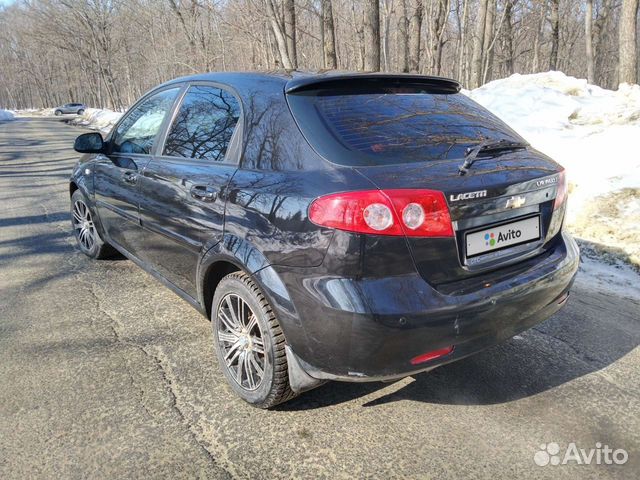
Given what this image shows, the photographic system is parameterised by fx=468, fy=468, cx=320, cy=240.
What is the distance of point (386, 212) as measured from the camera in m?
1.95

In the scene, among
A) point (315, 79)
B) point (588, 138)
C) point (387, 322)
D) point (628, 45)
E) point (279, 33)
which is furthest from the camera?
point (279, 33)

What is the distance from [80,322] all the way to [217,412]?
5.32 feet

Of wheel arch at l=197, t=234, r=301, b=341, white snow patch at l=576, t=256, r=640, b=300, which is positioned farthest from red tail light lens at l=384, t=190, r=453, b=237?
white snow patch at l=576, t=256, r=640, b=300

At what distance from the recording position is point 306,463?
7.00 feet

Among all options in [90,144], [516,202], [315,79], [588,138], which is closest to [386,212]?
[516,202]

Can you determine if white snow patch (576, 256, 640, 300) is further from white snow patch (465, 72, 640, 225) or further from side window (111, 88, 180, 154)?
side window (111, 88, 180, 154)

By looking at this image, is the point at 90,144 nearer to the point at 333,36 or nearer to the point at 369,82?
the point at 369,82

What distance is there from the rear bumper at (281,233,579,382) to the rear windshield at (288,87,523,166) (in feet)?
1.90

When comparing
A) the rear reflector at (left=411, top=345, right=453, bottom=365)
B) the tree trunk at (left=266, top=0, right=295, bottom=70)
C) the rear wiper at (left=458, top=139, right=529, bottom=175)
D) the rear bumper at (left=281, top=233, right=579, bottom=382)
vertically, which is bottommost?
the rear reflector at (left=411, top=345, right=453, bottom=365)

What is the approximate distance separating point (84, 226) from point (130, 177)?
1.69 m

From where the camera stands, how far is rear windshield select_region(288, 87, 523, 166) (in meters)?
2.19

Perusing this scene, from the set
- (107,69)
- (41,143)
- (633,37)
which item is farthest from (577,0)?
(107,69)

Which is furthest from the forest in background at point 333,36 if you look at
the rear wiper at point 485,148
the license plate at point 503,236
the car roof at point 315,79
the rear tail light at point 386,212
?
the rear tail light at point 386,212

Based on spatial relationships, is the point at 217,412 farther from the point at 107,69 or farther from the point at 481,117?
the point at 107,69
